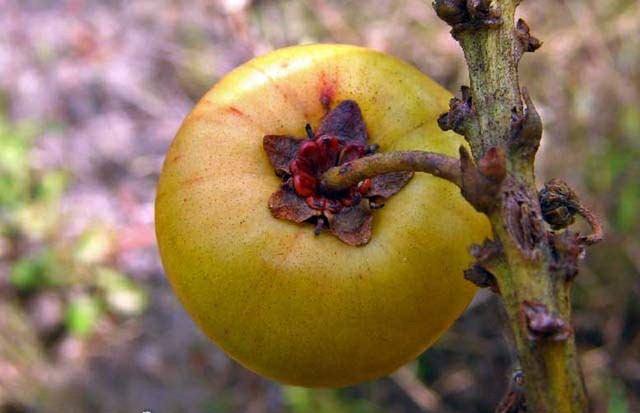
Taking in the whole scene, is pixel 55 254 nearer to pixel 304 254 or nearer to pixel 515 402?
pixel 304 254

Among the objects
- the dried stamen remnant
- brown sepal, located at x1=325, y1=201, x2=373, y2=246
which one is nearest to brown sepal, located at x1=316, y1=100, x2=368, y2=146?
the dried stamen remnant

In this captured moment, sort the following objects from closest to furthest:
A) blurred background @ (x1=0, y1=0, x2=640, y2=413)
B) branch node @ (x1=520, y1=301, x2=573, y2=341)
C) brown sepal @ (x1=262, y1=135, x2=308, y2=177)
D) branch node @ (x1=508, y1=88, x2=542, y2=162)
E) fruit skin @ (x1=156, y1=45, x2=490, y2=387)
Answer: branch node @ (x1=520, y1=301, x2=573, y2=341)
branch node @ (x1=508, y1=88, x2=542, y2=162)
fruit skin @ (x1=156, y1=45, x2=490, y2=387)
brown sepal @ (x1=262, y1=135, x2=308, y2=177)
blurred background @ (x1=0, y1=0, x2=640, y2=413)

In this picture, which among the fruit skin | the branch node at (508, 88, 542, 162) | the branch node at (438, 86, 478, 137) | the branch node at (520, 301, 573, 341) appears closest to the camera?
the branch node at (520, 301, 573, 341)

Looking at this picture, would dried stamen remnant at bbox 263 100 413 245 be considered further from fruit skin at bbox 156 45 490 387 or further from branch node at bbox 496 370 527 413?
branch node at bbox 496 370 527 413

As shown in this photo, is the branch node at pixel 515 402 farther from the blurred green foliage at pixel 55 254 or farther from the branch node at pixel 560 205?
the blurred green foliage at pixel 55 254

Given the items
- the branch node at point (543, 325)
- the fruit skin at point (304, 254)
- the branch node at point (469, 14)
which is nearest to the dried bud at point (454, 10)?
the branch node at point (469, 14)

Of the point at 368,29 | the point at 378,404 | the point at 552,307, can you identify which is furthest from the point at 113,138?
the point at 552,307

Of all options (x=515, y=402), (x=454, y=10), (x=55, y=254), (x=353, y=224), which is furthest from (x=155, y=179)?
(x=515, y=402)
